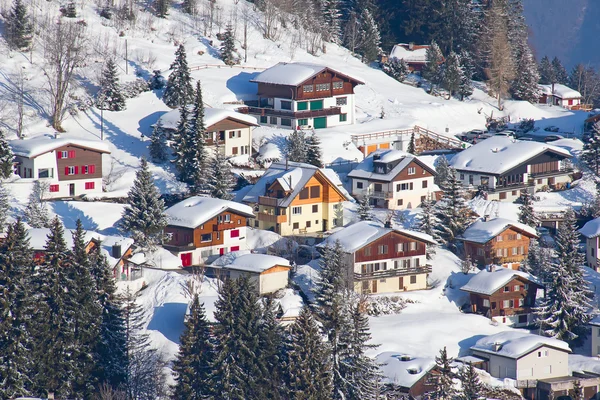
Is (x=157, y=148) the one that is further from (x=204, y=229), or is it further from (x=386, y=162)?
(x=386, y=162)

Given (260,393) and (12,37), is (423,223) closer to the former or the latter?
(260,393)

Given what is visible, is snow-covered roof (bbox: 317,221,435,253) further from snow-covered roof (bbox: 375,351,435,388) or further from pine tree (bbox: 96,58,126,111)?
pine tree (bbox: 96,58,126,111)

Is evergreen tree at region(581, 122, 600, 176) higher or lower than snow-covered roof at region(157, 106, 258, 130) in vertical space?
lower

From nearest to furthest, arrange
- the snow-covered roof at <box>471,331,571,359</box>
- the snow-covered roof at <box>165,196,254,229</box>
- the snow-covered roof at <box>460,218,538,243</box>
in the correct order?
the snow-covered roof at <box>471,331,571,359</box>
the snow-covered roof at <box>165,196,254,229</box>
the snow-covered roof at <box>460,218,538,243</box>

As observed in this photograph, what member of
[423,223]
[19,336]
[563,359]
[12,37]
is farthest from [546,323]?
[12,37]

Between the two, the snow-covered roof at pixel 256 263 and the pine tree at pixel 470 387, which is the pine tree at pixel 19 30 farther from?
the pine tree at pixel 470 387

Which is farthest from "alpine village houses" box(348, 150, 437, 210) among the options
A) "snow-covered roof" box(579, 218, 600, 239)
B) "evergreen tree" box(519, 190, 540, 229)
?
"snow-covered roof" box(579, 218, 600, 239)

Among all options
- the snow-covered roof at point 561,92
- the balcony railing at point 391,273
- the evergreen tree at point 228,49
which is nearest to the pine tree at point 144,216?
the balcony railing at point 391,273
